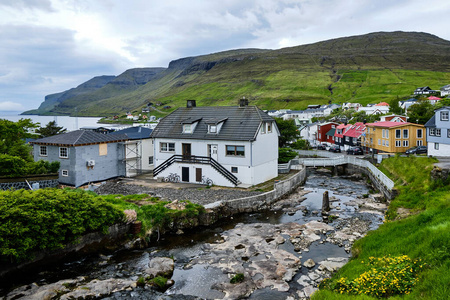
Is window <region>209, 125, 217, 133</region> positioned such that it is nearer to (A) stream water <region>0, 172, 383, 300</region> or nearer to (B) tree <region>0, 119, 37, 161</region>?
(A) stream water <region>0, 172, 383, 300</region>

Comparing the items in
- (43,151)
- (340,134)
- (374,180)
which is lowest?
(374,180)

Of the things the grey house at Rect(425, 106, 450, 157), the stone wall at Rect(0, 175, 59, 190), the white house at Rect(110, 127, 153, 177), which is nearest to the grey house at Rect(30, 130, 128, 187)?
the white house at Rect(110, 127, 153, 177)

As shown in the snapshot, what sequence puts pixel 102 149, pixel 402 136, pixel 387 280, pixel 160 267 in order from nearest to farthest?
1. pixel 387 280
2. pixel 160 267
3. pixel 102 149
4. pixel 402 136

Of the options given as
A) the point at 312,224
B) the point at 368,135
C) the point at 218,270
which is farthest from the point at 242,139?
the point at 368,135

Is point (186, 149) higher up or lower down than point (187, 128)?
lower down

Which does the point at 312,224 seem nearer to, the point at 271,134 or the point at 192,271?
the point at 192,271

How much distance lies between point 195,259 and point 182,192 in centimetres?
1272

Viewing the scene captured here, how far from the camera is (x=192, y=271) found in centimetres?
1814

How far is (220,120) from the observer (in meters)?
37.7

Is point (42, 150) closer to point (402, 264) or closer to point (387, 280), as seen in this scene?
point (387, 280)

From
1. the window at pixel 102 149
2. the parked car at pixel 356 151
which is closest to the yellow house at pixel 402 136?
the parked car at pixel 356 151

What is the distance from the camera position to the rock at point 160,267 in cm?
1744

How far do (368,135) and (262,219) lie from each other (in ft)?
156

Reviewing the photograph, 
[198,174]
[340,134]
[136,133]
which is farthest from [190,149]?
[340,134]
